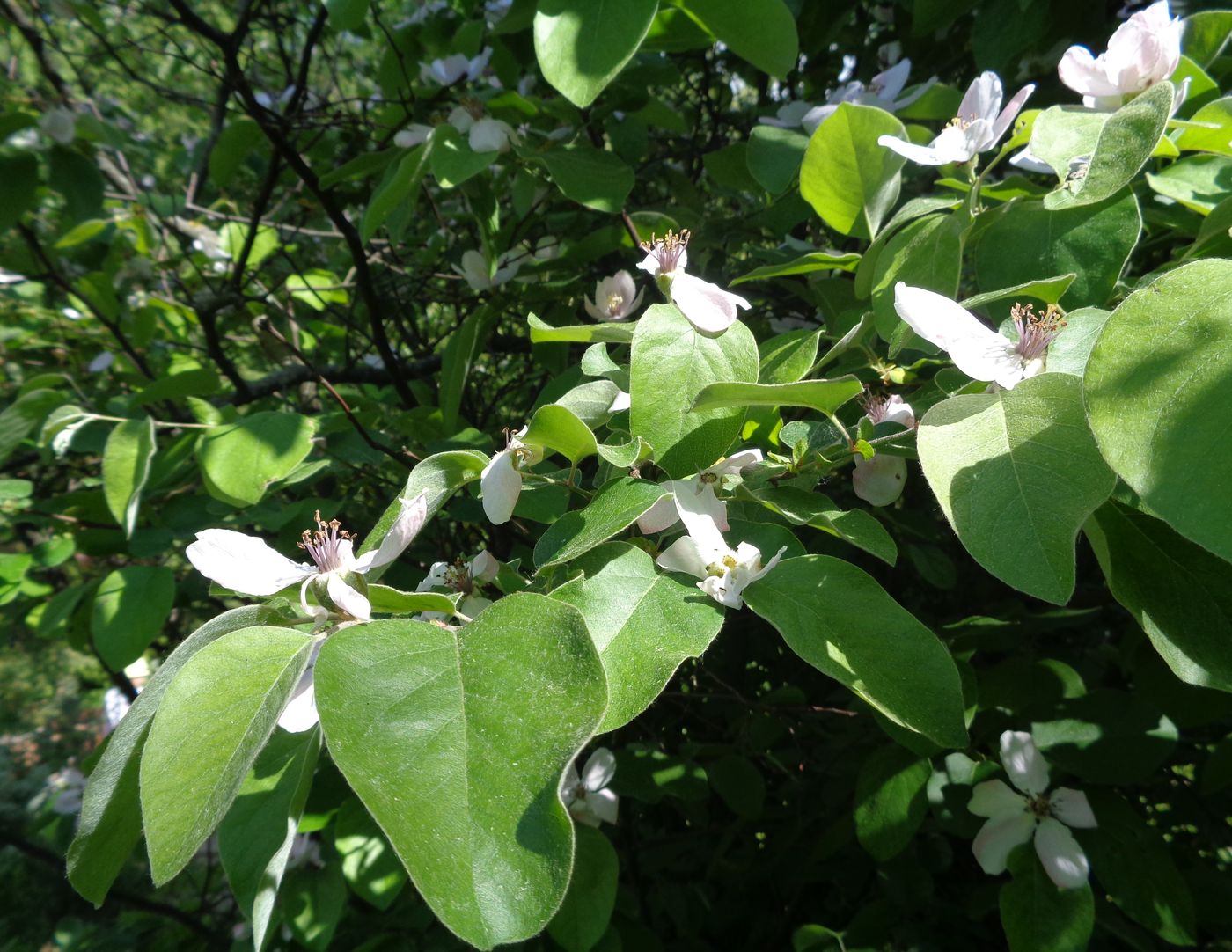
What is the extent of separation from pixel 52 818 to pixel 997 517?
7.82ft

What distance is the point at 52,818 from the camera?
2.02 m

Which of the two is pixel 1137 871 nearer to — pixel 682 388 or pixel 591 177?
pixel 682 388

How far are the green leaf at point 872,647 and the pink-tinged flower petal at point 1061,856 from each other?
538mm

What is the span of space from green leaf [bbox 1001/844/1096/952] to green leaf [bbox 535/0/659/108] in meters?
0.94

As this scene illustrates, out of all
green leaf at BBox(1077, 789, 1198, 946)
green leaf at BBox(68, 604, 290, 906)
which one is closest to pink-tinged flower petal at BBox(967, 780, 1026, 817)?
green leaf at BBox(1077, 789, 1198, 946)

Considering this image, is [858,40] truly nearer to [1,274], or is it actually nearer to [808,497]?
[808,497]

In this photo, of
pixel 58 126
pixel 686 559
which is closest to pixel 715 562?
pixel 686 559

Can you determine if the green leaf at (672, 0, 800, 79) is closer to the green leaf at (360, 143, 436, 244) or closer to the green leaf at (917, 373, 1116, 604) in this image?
the green leaf at (360, 143, 436, 244)

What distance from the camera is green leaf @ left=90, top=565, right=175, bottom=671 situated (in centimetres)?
114

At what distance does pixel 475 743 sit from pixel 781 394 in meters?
0.28

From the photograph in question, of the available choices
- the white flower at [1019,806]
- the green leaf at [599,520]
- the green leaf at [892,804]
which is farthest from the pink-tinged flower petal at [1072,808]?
the green leaf at [599,520]

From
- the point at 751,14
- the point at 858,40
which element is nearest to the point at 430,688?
the point at 751,14

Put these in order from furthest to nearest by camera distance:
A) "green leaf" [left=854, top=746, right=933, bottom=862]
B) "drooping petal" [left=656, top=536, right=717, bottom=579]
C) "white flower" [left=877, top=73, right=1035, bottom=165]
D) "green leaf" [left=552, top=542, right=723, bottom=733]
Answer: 1. "green leaf" [left=854, top=746, right=933, bottom=862]
2. "white flower" [left=877, top=73, right=1035, bottom=165]
3. "drooping petal" [left=656, top=536, right=717, bottom=579]
4. "green leaf" [left=552, top=542, right=723, bottom=733]

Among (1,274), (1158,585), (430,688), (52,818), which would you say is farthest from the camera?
(52,818)
